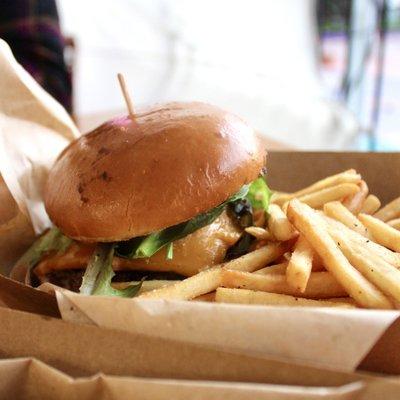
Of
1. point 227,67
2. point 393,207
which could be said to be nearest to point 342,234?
point 393,207

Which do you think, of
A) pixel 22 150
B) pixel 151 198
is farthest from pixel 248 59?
pixel 151 198

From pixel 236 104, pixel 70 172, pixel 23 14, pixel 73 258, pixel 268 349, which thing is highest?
pixel 23 14

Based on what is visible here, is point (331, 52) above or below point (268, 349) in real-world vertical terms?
below

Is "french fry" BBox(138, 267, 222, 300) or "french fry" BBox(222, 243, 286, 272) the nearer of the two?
"french fry" BBox(138, 267, 222, 300)

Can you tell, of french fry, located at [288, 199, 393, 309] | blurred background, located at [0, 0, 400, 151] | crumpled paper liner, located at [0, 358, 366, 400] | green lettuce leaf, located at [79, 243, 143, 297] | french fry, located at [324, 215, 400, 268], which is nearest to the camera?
crumpled paper liner, located at [0, 358, 366, 400]

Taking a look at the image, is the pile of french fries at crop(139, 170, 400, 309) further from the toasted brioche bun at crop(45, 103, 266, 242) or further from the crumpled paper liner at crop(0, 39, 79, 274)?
the crumpled paper liner at crop(0, 39, 79, 274)

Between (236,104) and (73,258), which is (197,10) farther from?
(73,258)

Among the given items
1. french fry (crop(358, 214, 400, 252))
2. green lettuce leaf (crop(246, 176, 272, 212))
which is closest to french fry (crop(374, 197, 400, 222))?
french fry (crop(358, 214, 400, 252))
